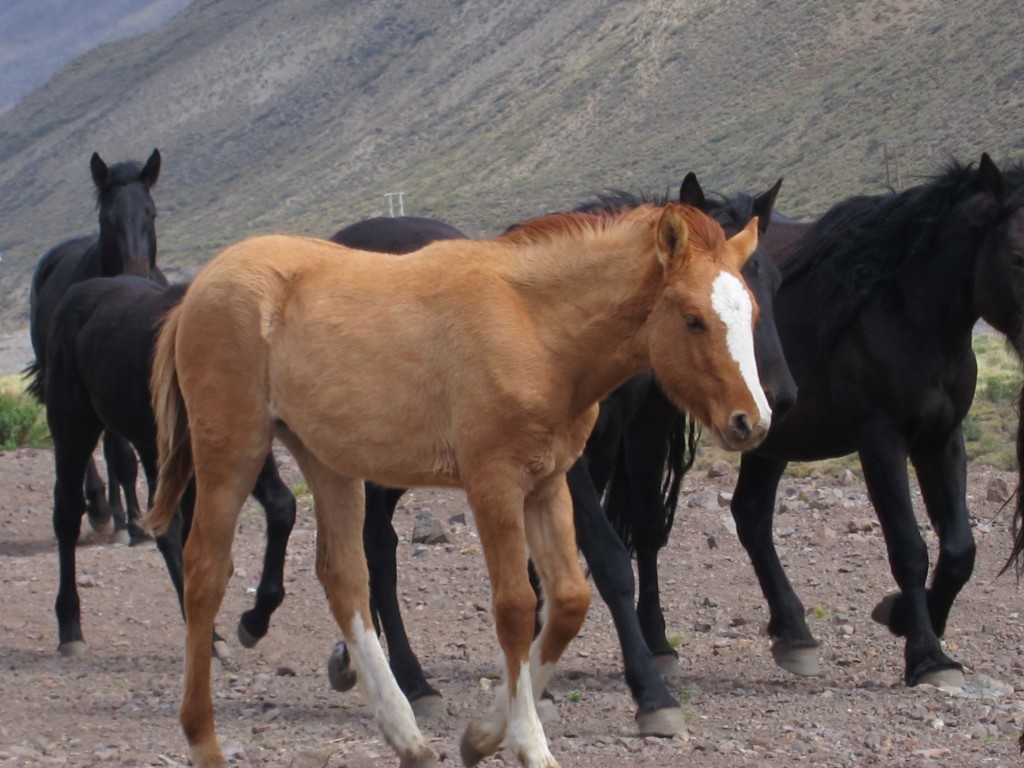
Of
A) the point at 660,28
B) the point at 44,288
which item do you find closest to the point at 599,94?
the point at 660,28

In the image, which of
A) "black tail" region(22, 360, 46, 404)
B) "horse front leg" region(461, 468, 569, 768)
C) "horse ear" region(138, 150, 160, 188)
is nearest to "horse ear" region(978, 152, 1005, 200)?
"horse front leg" region(461, 468, 569, 768)

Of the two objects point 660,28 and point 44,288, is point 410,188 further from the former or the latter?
point 44,288

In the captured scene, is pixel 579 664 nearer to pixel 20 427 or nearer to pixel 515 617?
pixel 515 617

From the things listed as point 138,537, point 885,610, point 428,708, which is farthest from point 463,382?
point 138,537

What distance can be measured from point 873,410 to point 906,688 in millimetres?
1248

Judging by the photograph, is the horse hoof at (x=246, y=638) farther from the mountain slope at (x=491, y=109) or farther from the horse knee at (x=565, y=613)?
the mountain slope at (x=491, y=109)

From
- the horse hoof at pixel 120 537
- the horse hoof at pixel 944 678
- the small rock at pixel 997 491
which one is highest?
the horse hoof at pixel 120 537

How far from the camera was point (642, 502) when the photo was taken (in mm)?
7445

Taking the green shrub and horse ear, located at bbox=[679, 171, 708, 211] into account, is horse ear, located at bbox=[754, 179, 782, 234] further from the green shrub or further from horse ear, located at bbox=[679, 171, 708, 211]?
the green shrub

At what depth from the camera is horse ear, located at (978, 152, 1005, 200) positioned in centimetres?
668

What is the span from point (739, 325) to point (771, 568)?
314 cm

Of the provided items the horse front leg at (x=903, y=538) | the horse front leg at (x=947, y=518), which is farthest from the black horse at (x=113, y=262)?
the horse front leg at (x=947, y=518)

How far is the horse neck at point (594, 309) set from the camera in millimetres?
4984

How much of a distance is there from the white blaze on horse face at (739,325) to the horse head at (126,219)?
6.11m
